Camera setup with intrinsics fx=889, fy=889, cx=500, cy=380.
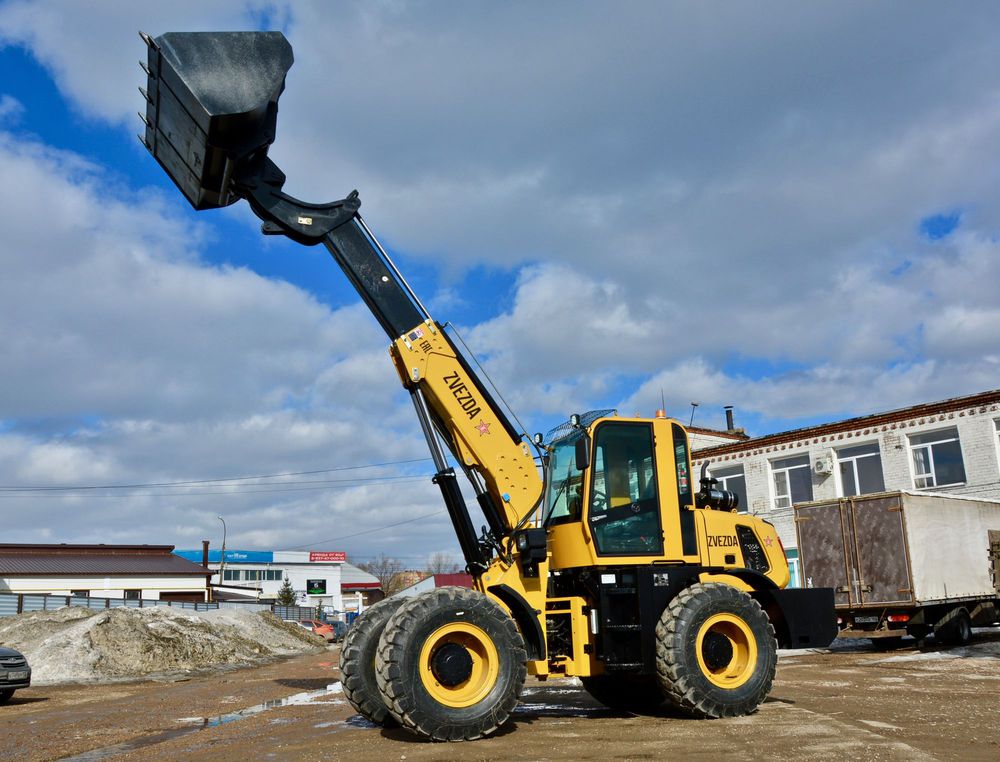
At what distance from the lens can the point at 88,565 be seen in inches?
2206

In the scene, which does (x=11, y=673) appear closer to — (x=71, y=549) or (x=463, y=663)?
(x=463, y=663)

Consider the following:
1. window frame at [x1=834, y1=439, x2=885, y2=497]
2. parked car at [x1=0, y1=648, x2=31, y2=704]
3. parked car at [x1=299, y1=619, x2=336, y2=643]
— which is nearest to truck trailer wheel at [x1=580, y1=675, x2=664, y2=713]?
parked car at [x1=0, y1=648, x2=31, y2=704]

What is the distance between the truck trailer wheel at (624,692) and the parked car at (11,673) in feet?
35.0

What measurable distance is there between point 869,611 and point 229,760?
1556cm

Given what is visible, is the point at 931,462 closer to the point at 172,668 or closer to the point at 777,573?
the point at 777,573

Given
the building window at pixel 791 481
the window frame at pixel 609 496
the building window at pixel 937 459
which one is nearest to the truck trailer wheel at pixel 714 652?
the window frame at pixel 609 496

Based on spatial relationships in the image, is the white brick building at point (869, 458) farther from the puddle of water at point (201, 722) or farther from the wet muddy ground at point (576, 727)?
the puddle of water at point (201, 722)

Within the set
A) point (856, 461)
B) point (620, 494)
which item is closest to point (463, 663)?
point (620, 494)

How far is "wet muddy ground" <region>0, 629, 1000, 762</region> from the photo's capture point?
7.57 metres

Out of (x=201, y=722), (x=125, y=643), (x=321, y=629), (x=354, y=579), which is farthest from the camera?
(x=354, y=579)

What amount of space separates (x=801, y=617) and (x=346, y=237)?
271 inches

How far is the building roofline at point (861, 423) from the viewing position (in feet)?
90.0

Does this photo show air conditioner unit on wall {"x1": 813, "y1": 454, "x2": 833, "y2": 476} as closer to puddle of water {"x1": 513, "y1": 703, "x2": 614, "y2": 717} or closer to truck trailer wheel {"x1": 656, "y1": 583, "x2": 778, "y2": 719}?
puddle of water {"x1": 513, "y1": 703, "x2": 614, "y2": 717}

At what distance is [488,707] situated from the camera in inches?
329
